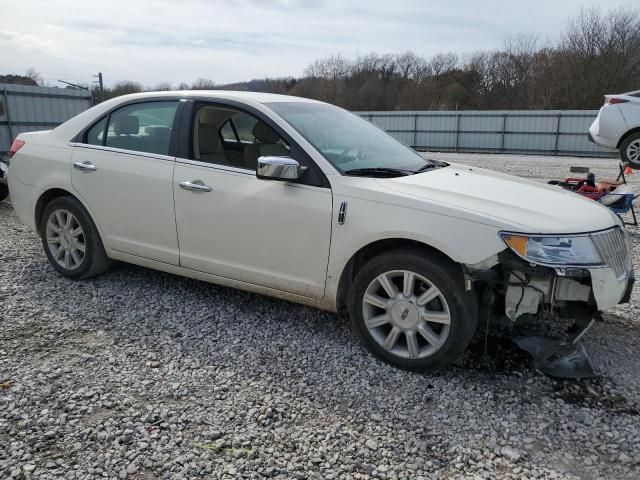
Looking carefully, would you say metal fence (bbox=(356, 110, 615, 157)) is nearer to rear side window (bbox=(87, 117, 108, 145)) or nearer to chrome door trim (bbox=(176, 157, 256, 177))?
rear side window (bbox=(87, 117, 108, 145))

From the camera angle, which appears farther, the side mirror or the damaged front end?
the side mirror

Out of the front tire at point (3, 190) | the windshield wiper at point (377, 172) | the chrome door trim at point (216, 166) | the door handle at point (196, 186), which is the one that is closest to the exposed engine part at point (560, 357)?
the windshield wiper at point (377, 172)

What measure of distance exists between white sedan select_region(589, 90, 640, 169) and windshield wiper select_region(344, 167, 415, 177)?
10974 millimetres

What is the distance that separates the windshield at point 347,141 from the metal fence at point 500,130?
20264mm

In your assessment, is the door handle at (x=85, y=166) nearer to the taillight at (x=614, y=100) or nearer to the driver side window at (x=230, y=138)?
the driver side window at (x=230, y=138)

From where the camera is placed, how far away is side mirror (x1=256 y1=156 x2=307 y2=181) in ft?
11.7

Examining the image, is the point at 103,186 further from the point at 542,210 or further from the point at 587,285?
the point at 587,285

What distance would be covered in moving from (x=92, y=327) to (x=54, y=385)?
2.89 feet

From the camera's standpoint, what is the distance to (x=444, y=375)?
3.45 metres

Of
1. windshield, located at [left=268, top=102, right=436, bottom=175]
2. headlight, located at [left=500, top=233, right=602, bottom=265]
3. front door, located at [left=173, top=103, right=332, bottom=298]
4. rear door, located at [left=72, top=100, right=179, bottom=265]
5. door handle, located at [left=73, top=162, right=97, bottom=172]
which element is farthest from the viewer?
door handle, located at [left=73, top=162, right=97, bottom=172]

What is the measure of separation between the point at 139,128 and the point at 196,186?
94 cm

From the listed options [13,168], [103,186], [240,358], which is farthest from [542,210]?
[13,168]

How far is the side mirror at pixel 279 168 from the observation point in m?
3.56

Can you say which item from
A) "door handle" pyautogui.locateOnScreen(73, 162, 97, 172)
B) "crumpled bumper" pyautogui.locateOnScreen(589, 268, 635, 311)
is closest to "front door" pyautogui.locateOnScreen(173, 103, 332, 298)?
"door handle" pyautogui.locateOnScreen(73, 162, 97, 172)
